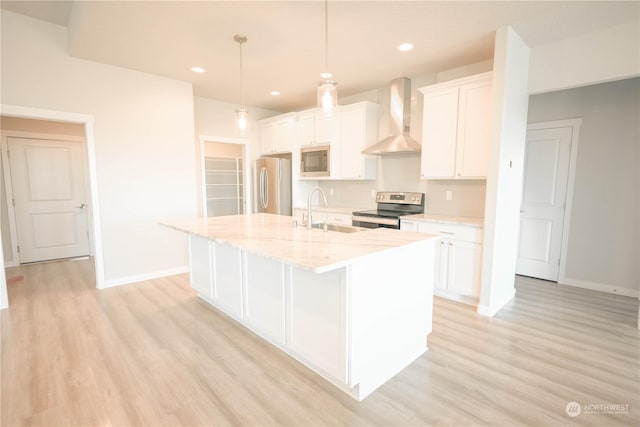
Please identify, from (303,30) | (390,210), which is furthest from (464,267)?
(303,30)

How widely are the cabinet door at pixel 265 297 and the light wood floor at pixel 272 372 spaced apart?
166mm

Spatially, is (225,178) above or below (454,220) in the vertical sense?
above

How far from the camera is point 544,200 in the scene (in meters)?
4.00

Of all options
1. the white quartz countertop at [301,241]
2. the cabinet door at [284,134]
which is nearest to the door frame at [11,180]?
the cabinet door at [284,134]

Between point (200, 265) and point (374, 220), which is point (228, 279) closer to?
point (200, 265)

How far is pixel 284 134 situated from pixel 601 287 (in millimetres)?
4838

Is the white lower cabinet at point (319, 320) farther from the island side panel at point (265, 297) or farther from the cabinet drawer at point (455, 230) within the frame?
the cabinet drawer at point (455, 230)

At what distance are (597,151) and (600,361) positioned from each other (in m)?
2.59

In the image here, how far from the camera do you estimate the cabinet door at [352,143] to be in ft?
14.3

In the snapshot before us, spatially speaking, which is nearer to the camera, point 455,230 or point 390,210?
point 455,230

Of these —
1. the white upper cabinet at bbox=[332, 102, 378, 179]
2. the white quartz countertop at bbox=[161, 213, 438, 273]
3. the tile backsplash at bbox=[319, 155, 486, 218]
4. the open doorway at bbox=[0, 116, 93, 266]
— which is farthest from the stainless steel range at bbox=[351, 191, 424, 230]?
the open doorway at bbox=[0, 116, 93, 266]

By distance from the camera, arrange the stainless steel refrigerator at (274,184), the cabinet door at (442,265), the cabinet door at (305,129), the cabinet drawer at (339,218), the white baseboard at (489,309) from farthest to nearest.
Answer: the stainless steel refrigerator at (274,184), the cabinet door at (305,129), the cabinet drawer at (339,218), the cabinet door at (442,265), the white baseboard at (489,309)

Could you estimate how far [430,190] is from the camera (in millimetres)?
3986

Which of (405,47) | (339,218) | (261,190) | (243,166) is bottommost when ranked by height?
(339,218)
